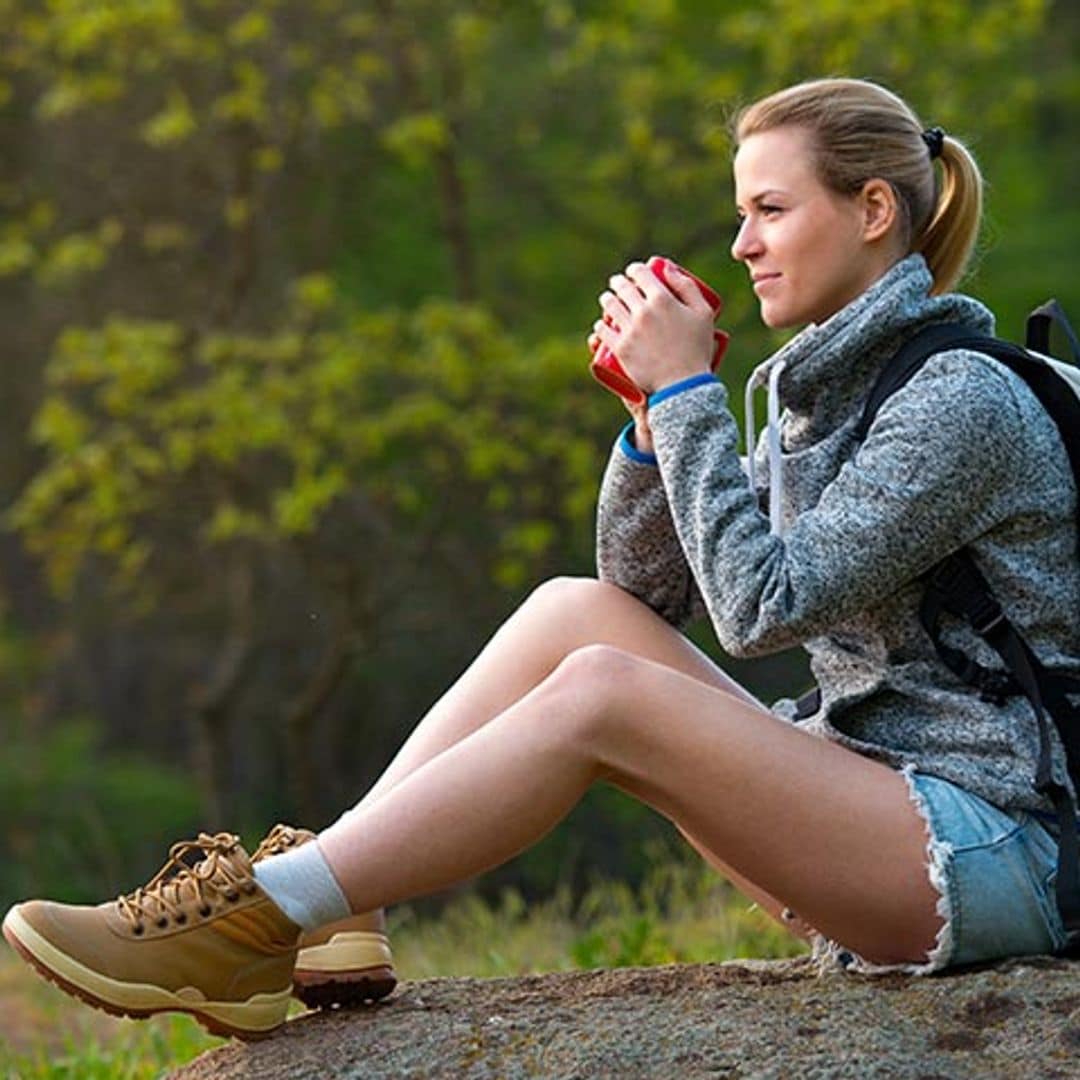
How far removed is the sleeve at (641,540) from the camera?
137 inches

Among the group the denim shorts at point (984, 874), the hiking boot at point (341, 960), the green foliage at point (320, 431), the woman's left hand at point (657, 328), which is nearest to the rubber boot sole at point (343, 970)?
the hiking boot at point (341, 960)

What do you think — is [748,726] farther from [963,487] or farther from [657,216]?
[657,216]

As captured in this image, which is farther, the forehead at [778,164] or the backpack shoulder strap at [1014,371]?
the forehead at [778,164]

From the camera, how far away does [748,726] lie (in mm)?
3035

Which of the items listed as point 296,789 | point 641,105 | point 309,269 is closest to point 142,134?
point 309,269

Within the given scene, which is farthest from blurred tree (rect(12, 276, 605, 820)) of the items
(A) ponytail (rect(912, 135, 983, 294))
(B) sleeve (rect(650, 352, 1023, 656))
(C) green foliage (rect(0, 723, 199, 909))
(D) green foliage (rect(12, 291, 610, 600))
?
(B) sleeve (rect(650, 352, 1023, 656))

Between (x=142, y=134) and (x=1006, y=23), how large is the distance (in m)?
4.64

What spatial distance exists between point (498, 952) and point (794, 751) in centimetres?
256

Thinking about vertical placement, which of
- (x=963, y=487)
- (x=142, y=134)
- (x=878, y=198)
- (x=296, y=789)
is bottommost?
(x=296, y=789)

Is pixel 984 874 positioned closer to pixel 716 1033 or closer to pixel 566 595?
pixel 716 1033

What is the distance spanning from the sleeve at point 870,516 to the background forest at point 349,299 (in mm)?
7830

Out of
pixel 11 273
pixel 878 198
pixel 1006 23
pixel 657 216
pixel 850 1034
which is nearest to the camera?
pixel 850 1034

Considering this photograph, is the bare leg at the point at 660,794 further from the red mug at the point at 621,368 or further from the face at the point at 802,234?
the face at the point at 802,234

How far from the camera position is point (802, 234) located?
3.26 m
